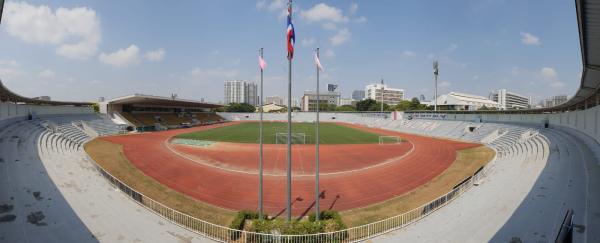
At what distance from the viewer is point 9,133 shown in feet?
73.2

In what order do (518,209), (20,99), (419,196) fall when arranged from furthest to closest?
1. (20,99)
2. (419,196)
3. (518,209)

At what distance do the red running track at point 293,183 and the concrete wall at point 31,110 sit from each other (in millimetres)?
12869

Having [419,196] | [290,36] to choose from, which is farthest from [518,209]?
[290,36]

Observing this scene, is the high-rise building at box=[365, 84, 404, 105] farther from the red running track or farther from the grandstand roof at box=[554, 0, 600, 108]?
the grandstand roof at box=[554, 0, 600, 108]

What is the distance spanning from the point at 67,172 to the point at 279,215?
48.4 ft

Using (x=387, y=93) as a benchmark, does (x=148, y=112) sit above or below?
below

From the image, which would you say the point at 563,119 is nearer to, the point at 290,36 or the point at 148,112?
the point at 290,36

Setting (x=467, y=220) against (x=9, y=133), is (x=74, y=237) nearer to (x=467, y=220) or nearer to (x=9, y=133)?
(x=467, y=220)

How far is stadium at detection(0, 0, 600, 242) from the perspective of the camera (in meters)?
10.5

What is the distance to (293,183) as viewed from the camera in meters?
20.0

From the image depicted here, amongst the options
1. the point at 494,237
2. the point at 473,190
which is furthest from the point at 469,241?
the point at 473,190

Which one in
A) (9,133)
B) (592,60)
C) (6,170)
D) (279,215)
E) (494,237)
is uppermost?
(592,60)

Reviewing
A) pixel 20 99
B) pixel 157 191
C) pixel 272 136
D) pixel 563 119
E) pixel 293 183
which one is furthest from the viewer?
pixel 272 136

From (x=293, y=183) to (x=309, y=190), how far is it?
6.31ft
